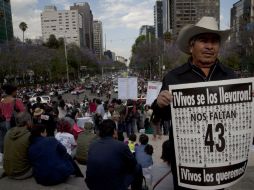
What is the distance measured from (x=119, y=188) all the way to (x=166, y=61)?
64.3 meters

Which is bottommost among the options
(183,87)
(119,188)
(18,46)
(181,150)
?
(119,188)

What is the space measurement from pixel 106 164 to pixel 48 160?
1681 mm

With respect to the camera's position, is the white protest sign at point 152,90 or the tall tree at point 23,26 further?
the tall tree at point 23,26

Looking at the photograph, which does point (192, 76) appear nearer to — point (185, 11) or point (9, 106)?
point (9, 106)

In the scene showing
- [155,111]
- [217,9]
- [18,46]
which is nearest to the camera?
[155,111]

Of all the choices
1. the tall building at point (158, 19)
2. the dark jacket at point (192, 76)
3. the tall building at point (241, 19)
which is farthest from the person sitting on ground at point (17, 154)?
the tall building at point (158, 19)

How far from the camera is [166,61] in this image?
222 feet

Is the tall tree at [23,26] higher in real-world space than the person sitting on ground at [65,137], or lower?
higher

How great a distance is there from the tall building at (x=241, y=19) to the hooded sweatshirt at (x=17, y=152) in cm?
4055

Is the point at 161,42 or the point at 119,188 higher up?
the point at 161,42

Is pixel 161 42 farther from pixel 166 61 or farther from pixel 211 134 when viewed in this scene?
pixel 211 134

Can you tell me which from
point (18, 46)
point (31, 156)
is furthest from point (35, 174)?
point (18, 46)

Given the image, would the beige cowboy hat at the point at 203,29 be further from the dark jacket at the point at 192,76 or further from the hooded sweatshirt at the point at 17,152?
the hooded sweatshirt at the point at 17,152

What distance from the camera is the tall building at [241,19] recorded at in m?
52.8
